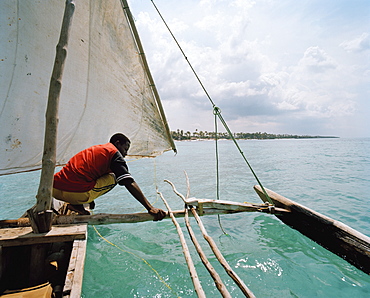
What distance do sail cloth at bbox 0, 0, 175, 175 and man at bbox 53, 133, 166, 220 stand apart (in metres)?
0.72

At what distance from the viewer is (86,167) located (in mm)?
2828

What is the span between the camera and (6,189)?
9.66 m

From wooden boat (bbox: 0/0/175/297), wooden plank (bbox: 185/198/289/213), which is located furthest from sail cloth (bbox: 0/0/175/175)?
wooden plank (bbox: 185/198/289/213)

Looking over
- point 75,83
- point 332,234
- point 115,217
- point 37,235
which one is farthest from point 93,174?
point 332,234

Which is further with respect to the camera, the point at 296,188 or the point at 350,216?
the point at 296,188

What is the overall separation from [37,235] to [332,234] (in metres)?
3.65

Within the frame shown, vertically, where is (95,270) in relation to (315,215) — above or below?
below

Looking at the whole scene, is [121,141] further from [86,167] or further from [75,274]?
[75,274]

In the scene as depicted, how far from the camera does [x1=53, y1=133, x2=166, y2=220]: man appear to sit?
2678 millimetres

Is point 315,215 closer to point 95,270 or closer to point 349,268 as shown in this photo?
point 349,268

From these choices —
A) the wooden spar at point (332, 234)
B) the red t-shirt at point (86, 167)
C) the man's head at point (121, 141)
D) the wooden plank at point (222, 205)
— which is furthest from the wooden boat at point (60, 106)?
the wooden spar at point (332, 234)

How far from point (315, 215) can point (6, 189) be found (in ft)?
38.3

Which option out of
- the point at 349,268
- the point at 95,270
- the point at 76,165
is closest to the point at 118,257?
the point at 95,270

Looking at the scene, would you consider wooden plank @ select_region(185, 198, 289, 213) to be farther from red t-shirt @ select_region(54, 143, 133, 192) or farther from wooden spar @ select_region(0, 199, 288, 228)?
red t-shirt @ select_region(54, 143, 133, 192)
